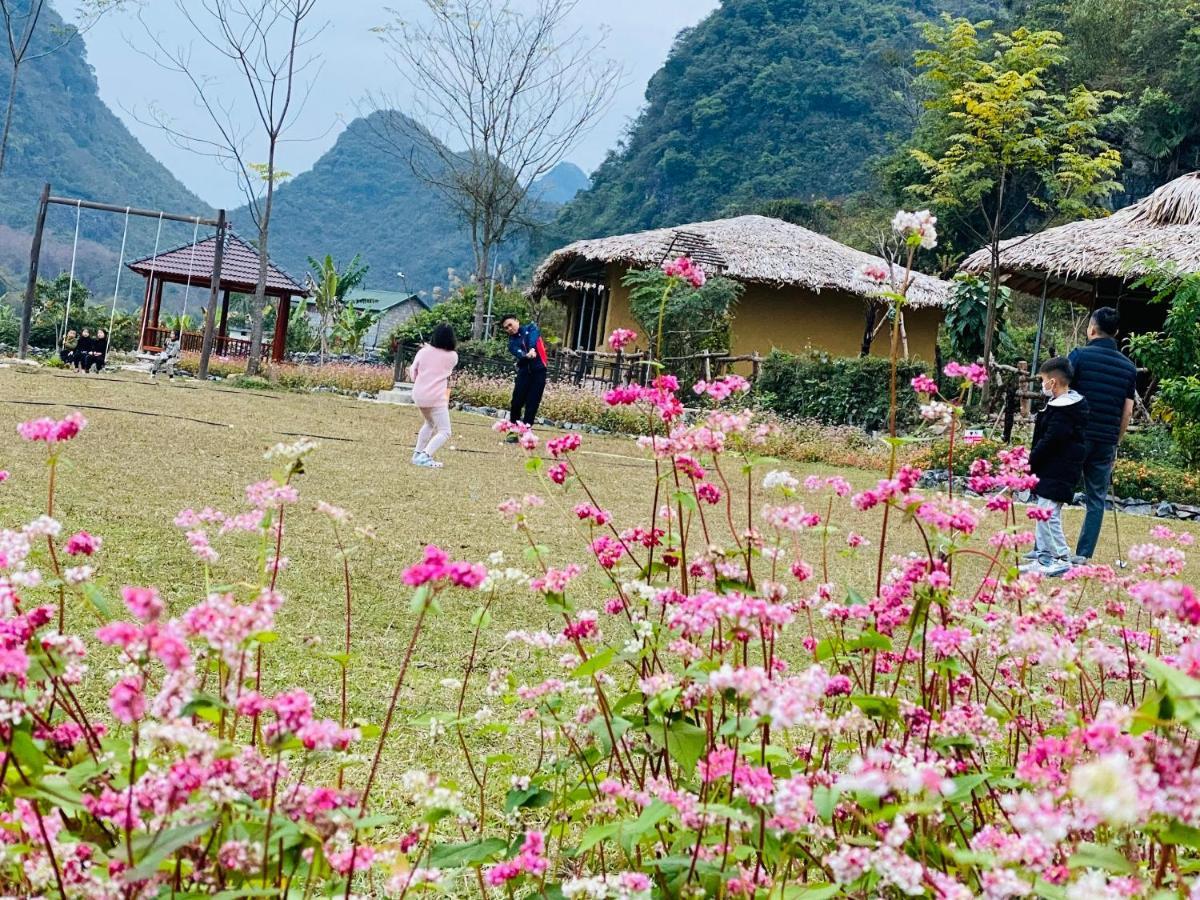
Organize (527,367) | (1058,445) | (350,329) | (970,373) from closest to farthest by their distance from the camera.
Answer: (970,373) < (1058,445) < (527,367) < (350,329)

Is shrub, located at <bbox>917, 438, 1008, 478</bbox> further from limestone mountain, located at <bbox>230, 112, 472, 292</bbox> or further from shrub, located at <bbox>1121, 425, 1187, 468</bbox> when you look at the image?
limestone mountain, located at <bbox>230, 112, 472, 292</bbox>

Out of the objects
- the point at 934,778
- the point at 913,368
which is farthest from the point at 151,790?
the point at 913,368

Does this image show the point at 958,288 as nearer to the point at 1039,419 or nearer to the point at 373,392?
the point at 373,392

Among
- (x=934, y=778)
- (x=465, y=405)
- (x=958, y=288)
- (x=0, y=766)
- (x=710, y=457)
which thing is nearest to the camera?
(x=934, y=778)

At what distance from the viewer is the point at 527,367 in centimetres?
1138

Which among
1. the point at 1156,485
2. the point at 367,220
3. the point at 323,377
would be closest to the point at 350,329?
the point at 323,377

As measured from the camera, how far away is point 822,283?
2175cm

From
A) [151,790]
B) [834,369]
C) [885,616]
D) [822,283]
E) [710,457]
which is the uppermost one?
[822,283]

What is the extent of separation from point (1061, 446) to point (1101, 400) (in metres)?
0.74

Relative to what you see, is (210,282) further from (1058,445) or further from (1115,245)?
(1058,445)

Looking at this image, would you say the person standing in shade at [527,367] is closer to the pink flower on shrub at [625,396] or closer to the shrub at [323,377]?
the shrub at [323,377]

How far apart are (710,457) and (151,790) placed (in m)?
1.21

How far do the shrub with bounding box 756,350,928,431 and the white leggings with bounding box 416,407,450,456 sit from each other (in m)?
8.13

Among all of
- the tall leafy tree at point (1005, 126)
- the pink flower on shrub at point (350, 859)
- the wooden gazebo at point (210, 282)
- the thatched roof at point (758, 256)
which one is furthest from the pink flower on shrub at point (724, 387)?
the wooden gazebo at point (210, 282)
